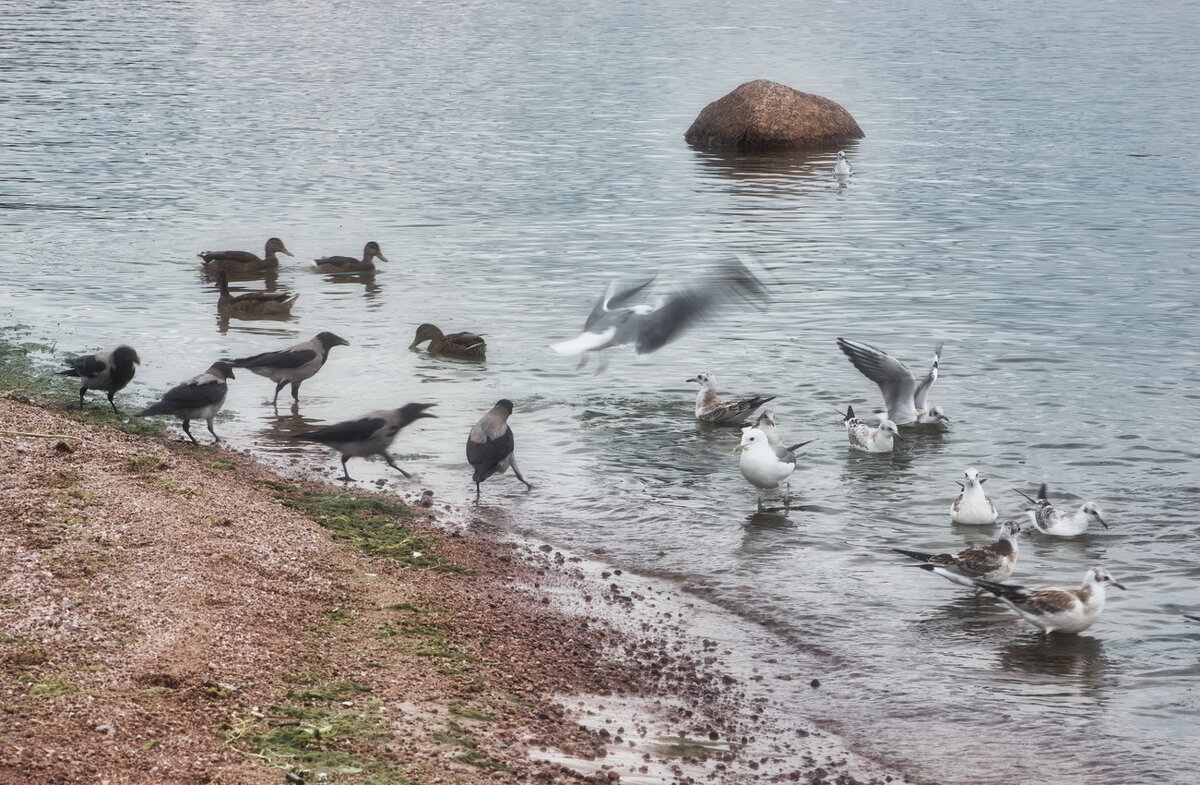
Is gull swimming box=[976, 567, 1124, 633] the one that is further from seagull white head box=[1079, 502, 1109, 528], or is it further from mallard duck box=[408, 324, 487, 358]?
mallard duck box=[408, 324, 487, 358]

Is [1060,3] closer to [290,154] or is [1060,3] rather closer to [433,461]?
[290,154]

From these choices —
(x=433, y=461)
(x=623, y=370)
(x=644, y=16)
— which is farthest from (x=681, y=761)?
(x=644, y=16)

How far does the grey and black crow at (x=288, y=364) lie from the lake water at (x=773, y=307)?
0.36 meters

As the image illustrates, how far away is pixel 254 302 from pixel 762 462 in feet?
31.7

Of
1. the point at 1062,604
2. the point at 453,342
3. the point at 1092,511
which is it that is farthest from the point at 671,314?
the point at 453,342

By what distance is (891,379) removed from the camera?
575 inches

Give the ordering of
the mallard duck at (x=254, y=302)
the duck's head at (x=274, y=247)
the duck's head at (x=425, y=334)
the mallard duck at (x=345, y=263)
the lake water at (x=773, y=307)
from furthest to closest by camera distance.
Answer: the duck's head at (x=274, y=247)
the mallard duck at (x=345, y=263)
the mallard duck at (x=254, y=302)
the duck's head at (x=425, y=334)
the lake water at (x=773, y=307)

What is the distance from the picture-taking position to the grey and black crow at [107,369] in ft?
44.3

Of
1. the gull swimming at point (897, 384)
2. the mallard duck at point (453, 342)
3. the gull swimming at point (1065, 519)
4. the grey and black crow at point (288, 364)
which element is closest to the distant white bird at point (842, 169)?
the mallard duck at point (453, 342)

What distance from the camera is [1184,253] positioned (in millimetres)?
23109

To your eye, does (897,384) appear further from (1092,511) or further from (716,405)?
(1092,511)

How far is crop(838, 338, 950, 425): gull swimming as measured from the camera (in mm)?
14547

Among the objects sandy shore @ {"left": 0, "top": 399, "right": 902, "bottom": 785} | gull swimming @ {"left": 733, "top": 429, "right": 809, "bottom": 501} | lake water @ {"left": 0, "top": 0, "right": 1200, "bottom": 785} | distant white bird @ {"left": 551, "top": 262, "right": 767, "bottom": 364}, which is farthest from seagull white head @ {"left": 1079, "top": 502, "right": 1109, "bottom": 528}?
sandy shore @ {"left": 0, "top": 399, "right": 902, "bottom": 785}

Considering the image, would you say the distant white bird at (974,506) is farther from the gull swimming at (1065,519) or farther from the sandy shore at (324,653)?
the sandy shore at (324,653)
